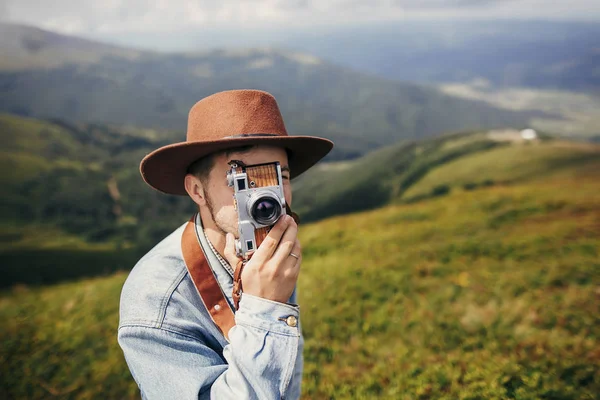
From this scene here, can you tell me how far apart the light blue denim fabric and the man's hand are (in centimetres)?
6

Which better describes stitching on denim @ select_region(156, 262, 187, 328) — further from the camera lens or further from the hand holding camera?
the camera lens

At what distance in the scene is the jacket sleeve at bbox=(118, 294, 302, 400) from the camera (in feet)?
6.56

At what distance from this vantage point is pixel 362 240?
10461 mm

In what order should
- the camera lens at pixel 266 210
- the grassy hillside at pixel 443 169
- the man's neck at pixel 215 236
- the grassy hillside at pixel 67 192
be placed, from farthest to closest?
1. the grassy hillside at pixel 67 192
2. the grassy hillside at pixel 443 169
3. the man's neck at pixel 215 236
4. the camera lens at pixel 266 210

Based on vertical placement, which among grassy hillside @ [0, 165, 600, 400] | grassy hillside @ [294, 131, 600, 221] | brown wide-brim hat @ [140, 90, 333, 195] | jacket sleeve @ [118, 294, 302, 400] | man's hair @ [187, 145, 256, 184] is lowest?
grassy hillside @ [294, 131, 600, 221]

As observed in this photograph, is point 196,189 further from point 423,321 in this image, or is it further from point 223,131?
point 423,321

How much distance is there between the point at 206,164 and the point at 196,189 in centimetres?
21

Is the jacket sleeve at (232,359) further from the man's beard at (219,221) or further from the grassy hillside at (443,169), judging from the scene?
the grassy hillside at (443,169)

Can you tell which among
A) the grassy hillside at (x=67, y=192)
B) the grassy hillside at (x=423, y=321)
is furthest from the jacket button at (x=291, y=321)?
the grassy hillside at (x=67, y=192)

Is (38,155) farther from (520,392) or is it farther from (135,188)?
(520,392)

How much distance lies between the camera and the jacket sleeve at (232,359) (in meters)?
2.00

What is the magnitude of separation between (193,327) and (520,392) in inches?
145

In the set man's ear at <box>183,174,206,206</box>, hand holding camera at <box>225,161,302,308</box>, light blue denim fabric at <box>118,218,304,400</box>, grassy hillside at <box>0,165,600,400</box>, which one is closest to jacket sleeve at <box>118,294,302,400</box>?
light blue denim fabric at <box>118,218,304,400</box>

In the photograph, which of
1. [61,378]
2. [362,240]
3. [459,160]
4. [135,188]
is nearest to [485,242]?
[362,240]
